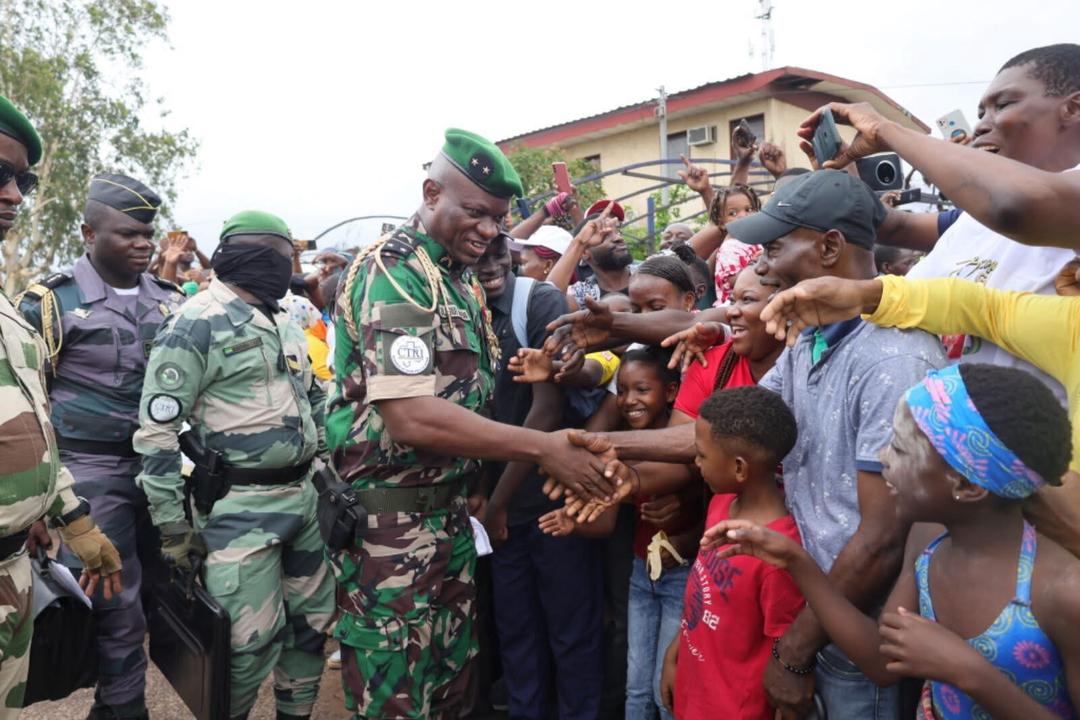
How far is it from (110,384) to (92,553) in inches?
47.2

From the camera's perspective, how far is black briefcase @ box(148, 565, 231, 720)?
10.1 ft

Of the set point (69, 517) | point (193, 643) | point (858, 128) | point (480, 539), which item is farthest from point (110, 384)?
point (858, 128)

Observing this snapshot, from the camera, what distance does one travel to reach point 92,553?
290cm

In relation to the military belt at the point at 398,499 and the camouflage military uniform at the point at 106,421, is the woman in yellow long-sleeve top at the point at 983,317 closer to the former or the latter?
the military belt at the point at 398,499

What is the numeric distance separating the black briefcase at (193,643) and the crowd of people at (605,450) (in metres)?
0.11

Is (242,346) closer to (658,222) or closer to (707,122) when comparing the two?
(658,222)

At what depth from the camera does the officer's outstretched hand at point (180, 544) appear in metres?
3.28

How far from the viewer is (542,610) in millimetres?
3541

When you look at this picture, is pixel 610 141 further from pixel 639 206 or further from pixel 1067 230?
pixel 1067 230

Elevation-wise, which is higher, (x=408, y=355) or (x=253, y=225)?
(x=253, y=225)

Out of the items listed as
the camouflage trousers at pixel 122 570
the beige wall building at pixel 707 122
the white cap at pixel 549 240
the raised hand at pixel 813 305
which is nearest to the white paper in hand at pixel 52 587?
the camouflage trousers at pixel 122 570

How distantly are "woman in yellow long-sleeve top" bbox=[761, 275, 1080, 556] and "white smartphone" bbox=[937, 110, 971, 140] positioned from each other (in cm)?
166

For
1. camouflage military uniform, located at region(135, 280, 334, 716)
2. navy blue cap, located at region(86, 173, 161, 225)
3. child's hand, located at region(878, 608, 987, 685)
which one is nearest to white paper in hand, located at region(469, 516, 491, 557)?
camouflage military uniform, located at region(135, 280, 334, 716)

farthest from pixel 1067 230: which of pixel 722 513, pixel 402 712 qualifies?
pixel 402 712
